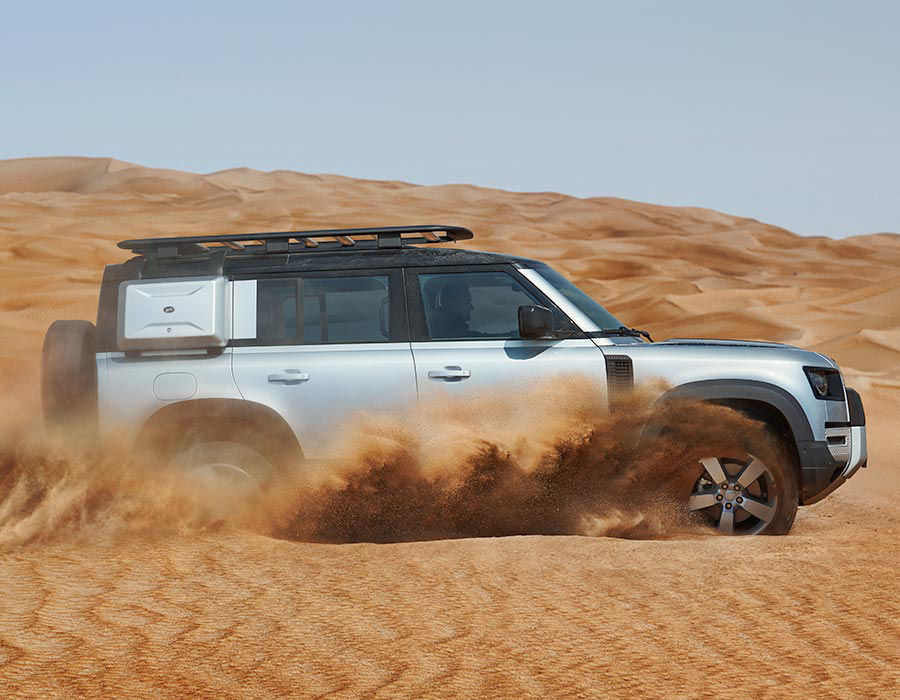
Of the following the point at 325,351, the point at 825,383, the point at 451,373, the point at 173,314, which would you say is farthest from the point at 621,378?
the point at 173,314

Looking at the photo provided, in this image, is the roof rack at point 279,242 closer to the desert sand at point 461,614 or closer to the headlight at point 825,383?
the desert sand at point 461,614

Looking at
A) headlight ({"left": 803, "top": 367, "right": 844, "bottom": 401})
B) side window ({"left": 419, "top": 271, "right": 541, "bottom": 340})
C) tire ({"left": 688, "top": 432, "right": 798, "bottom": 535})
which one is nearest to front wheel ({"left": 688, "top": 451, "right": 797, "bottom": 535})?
tire ({"left": 688, "top": 432, "right": 798, "bottom": 535})

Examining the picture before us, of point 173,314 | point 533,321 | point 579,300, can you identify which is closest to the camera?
point 533,321

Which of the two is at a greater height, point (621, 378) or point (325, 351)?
point (325, 351)

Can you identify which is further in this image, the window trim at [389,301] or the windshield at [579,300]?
the windshield at [579,300]

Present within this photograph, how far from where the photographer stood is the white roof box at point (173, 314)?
6.39 meters

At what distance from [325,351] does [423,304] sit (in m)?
0.63

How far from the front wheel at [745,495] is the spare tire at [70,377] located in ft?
11.5

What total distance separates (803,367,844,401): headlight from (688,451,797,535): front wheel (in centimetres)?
47

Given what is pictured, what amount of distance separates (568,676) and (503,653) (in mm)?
319

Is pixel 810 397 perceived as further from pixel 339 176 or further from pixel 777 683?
pixel 339 176

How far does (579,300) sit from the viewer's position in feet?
22.2

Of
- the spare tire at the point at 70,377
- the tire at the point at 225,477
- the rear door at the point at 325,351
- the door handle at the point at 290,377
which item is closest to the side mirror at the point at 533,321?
the rear door at the point at 325,351

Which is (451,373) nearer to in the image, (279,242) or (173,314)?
(279,242)
